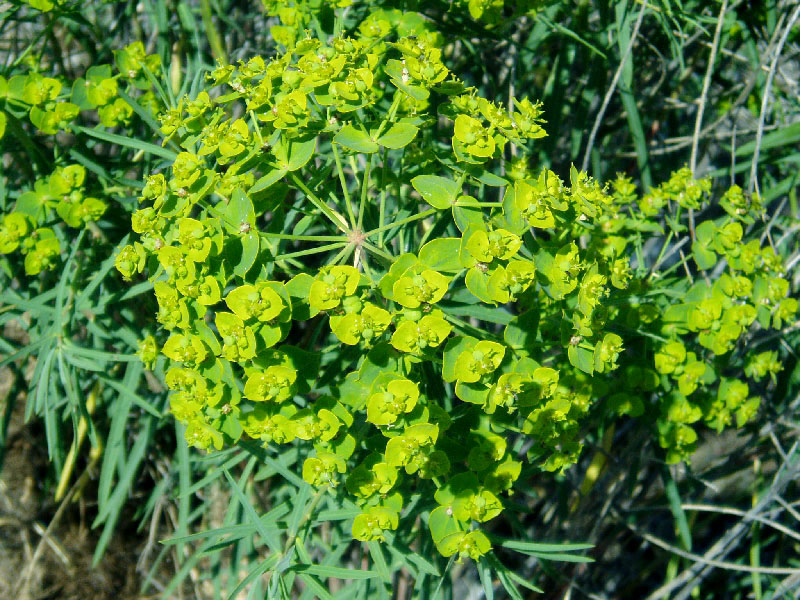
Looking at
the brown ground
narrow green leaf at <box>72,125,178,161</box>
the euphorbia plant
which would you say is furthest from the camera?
the brown ground

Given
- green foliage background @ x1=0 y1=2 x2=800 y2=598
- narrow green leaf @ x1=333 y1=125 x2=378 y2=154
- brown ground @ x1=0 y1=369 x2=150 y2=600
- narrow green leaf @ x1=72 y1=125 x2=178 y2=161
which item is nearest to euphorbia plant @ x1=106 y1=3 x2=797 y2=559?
narrow green leaf @ x1=333 y1=125 x2=378 y2=154

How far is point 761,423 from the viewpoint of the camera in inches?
83.2

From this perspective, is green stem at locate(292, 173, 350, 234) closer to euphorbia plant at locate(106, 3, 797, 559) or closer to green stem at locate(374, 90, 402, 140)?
euphorbia plant at locate(106, 3, 797, 559)

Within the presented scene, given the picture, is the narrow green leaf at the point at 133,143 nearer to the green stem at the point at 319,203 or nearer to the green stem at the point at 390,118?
the green stem at the point at 319,203

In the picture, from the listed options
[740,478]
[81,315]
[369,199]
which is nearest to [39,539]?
[81,315]

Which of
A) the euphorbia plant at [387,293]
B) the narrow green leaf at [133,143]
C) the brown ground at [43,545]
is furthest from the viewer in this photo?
the brown ground at [43,545]

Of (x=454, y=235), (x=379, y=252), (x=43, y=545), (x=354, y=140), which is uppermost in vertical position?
(x=354, y=140)

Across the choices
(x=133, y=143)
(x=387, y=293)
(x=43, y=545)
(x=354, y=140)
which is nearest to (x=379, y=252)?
(x=387, y=293)

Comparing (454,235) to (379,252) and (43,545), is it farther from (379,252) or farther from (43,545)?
(43,545)

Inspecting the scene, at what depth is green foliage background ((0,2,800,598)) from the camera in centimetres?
170

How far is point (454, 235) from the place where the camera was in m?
1.64

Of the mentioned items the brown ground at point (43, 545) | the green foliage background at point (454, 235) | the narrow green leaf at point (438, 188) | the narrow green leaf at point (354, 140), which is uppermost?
the narrow green leaf at point (354, 140)

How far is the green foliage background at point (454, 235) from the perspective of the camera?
5.59ft

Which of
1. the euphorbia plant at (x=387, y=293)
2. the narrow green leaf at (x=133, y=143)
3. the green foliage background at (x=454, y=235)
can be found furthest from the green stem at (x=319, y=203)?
the narrow green leaf at (x=133, y=143)
